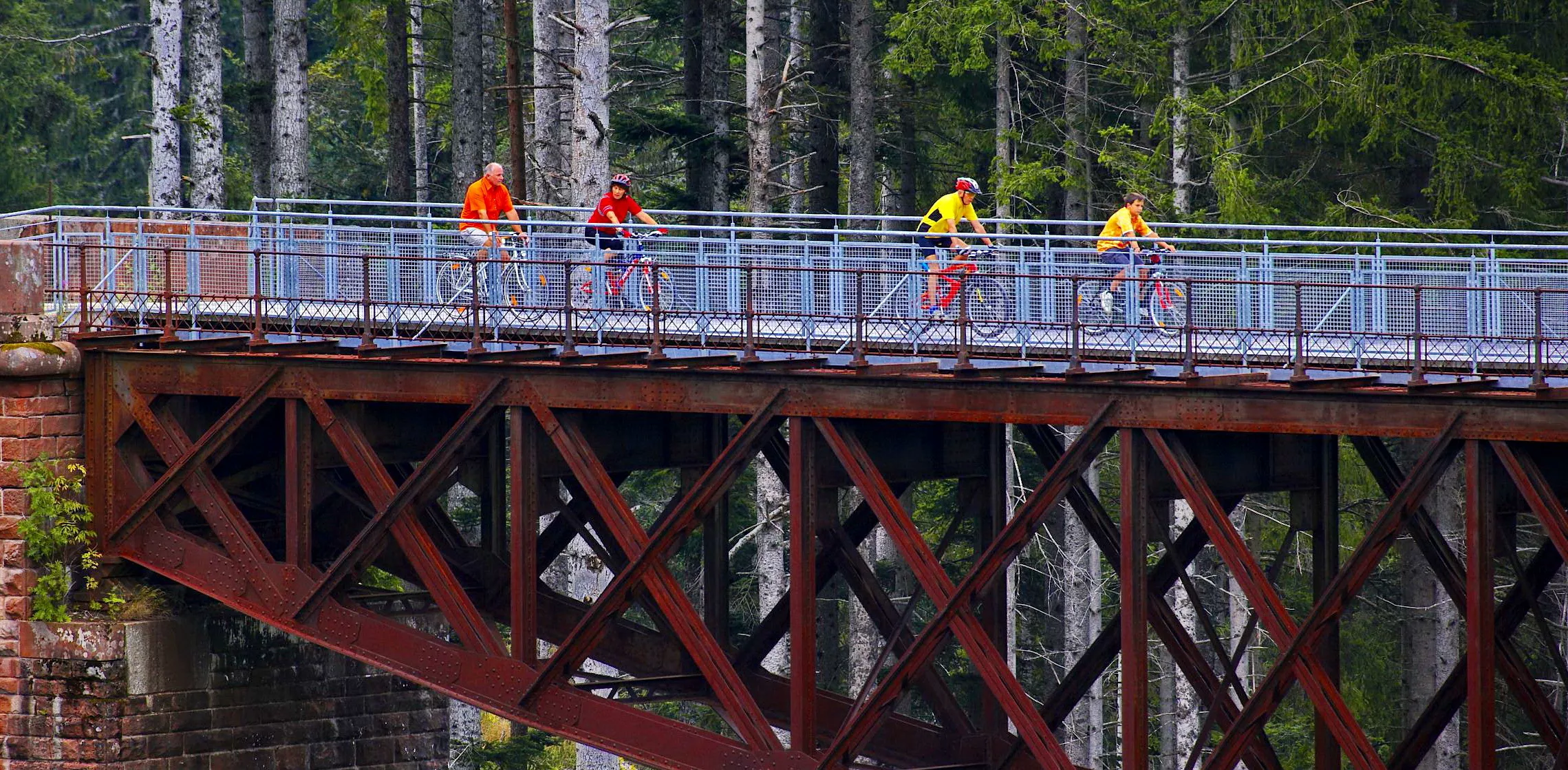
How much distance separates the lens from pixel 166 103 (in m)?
27.7

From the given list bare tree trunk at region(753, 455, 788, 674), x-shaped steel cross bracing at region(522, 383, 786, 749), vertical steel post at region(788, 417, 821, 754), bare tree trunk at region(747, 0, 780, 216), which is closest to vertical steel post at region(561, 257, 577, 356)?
x-shaped steel cross bracing at region(522, 383, 786, 749)

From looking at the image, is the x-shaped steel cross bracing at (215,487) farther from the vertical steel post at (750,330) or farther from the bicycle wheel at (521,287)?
the vertical steel post at (750,330)

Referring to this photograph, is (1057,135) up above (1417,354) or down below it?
above

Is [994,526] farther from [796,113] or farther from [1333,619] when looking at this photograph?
[796,113]

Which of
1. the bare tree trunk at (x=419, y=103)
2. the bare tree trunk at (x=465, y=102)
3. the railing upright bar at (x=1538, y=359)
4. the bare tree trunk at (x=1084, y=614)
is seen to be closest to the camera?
the railing upright bar at (x=1538, y=359)

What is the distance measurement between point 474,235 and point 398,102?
56.1 ft

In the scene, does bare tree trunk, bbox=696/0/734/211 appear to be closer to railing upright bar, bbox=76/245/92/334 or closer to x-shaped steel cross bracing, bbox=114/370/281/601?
railing upright bar, bbox=76/245/92/334

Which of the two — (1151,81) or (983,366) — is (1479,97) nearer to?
(1151,81)

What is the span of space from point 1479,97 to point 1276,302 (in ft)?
29.9

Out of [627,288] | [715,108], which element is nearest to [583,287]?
[627,288]

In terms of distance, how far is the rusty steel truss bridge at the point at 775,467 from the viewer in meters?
15.0

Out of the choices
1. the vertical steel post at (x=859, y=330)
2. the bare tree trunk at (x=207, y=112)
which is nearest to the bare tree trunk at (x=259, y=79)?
the bare tree trunk at (x=207, y=112)

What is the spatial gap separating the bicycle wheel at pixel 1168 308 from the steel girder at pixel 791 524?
0.85 m

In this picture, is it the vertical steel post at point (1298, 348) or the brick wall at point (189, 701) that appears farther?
the brick wall at point (189, 701)
